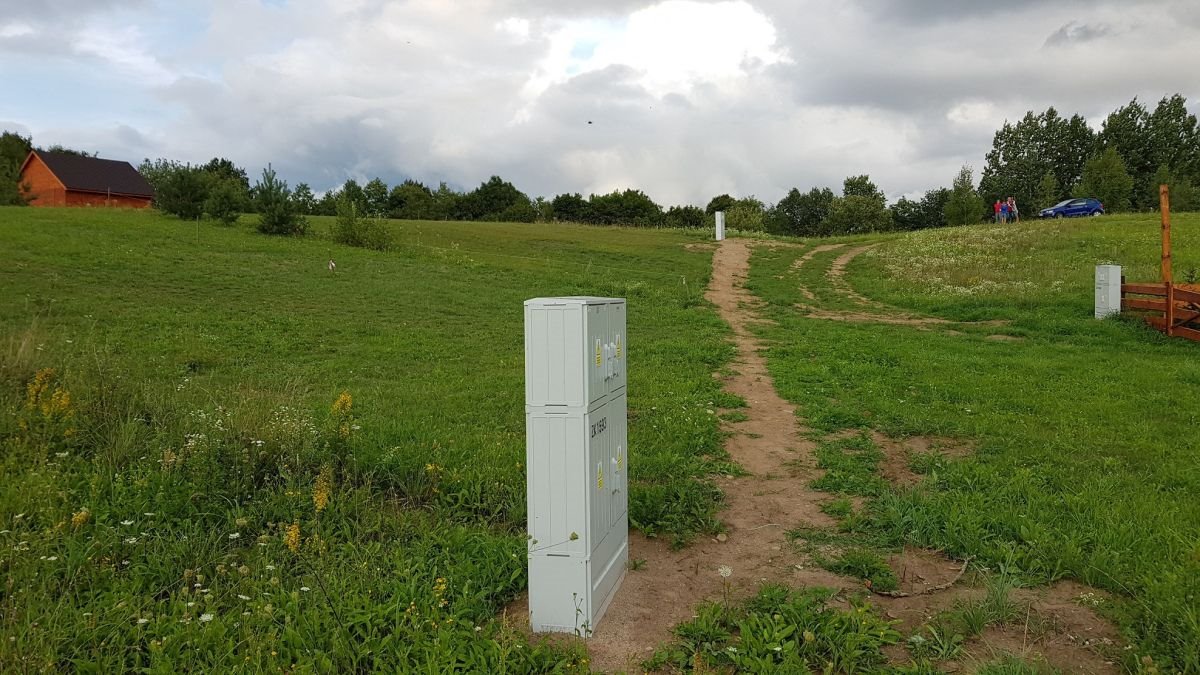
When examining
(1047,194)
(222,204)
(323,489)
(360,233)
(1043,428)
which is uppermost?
(1047,194)

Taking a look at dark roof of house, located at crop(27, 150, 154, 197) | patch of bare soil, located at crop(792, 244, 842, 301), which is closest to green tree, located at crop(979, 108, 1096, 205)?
patch of bare soil, located at crop(792, 244, 842, 301)

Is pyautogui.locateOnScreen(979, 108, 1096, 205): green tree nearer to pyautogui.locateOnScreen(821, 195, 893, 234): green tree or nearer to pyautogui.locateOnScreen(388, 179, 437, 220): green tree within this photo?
pyautogui.locateOnScreen(821, 195, 893, 234): green tree

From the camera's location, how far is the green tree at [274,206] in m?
27.5

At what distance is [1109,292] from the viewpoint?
15.1m

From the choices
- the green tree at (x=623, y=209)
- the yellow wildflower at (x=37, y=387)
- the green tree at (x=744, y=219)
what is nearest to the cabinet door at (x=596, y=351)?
the yellow wildflower at (x=37, y=387)

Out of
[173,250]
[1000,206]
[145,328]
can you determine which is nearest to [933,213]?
[1000,206]

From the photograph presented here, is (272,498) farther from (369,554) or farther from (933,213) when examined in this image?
(933,213)

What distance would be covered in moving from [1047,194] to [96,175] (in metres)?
74.6

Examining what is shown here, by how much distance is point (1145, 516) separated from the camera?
15.3ft

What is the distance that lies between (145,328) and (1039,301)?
18.6 m

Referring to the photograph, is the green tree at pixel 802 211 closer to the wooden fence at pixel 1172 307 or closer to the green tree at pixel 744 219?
the green tree at pixel 744 219

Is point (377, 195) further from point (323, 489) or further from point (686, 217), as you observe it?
point (323, 489)

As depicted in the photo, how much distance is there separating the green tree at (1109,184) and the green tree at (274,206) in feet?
177

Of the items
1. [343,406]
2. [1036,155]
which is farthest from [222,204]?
[1036,155]
